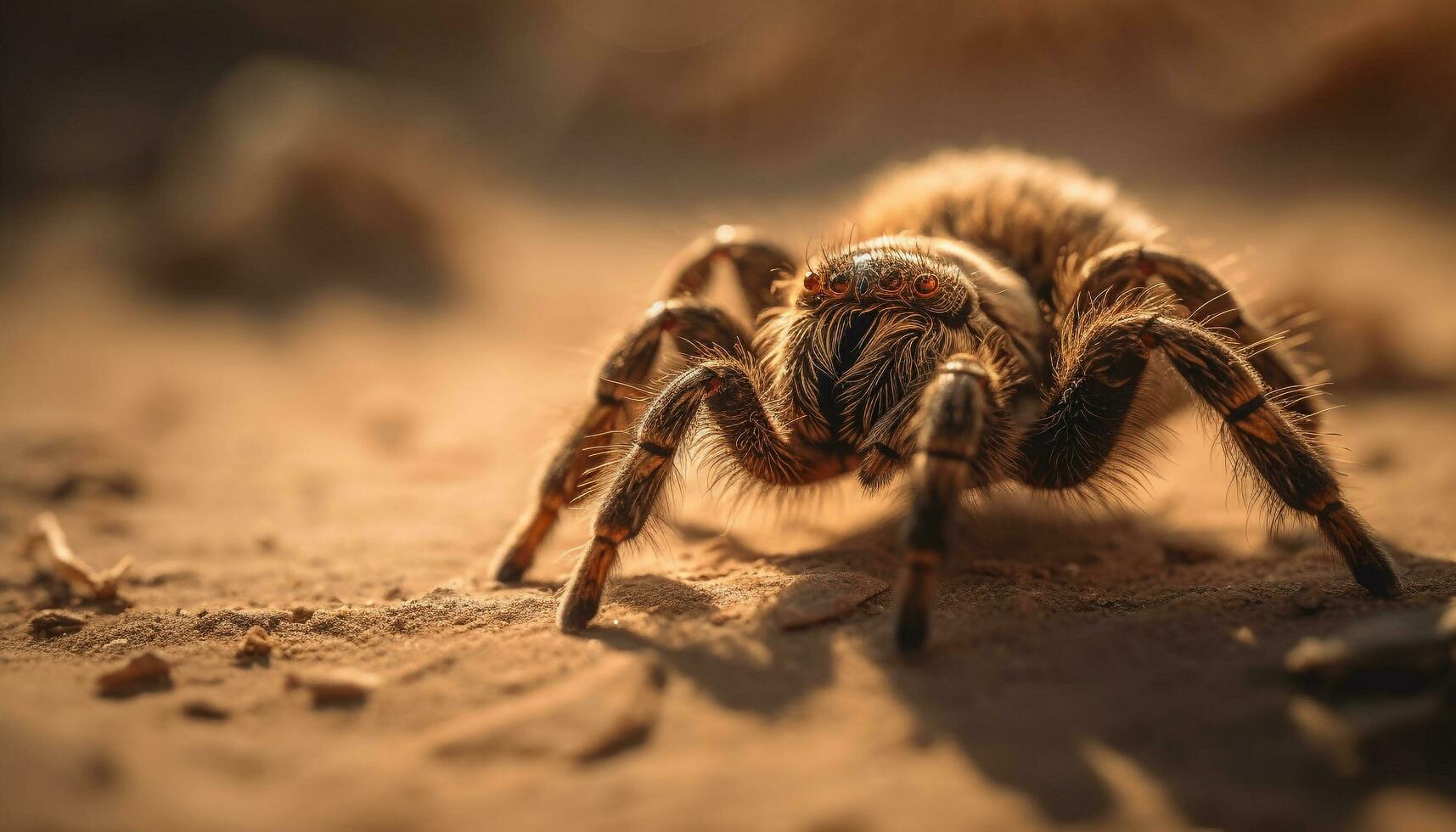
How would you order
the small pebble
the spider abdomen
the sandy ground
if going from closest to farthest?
the sandy ground
the small pebble
the spider abdomen

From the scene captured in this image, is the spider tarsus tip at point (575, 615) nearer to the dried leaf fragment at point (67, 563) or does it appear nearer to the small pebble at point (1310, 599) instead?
the dried leaf fragment at point (67, 563)

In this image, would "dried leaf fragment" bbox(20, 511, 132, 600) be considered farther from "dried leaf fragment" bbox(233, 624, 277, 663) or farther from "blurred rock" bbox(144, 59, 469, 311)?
"blurred rock" bbox(144, 59, 469, 311)

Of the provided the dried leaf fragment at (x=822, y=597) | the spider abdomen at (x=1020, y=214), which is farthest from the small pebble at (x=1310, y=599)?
the spider abdomen at (x=1020, y=214)

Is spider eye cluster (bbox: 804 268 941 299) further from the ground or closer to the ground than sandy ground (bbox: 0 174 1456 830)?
further from the ground

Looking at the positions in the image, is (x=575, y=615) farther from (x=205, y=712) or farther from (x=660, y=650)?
(x=205, y=712)

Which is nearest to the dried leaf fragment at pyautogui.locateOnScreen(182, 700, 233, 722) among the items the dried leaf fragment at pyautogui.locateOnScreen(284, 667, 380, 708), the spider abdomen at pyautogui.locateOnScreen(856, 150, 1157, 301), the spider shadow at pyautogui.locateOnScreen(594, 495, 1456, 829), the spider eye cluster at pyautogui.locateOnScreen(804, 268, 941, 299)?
the dried leaf fragment at pyautogui.locateOnScreen(284, 667, 380, 708)

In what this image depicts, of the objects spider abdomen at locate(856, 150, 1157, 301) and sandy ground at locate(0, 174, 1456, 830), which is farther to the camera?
spider abdomen at locate(856, 150, 1157, 301)

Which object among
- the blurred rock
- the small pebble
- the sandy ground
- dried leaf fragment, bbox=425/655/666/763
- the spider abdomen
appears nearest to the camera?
the sandy ground
